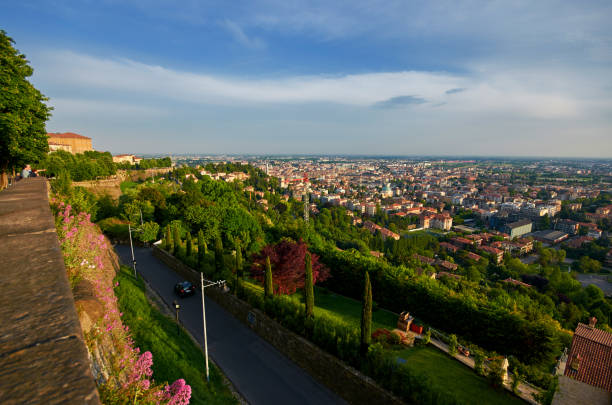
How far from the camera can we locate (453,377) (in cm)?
964

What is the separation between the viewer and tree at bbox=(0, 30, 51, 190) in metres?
10.1

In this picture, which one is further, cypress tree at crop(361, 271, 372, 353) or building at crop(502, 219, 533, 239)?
building at crop(502, 219, 533, 239)

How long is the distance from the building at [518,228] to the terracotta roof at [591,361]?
88.1 metres

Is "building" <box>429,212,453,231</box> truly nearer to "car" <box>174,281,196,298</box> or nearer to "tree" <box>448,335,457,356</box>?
"tree" <box>448,335,457,356</box>

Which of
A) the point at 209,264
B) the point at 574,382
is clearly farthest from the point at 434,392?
the point at 209,264

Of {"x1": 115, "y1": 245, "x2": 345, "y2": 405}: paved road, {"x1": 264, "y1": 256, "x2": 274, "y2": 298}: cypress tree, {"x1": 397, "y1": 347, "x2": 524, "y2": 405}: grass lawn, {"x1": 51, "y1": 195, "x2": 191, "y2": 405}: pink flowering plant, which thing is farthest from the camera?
{"x1": 264, "y1": 256, "x2": 274, "y2": 298}: cypress tree

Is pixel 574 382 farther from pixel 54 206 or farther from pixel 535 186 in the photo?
pixel 535 186

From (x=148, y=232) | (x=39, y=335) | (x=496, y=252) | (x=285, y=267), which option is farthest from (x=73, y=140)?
(x=496, y=252)

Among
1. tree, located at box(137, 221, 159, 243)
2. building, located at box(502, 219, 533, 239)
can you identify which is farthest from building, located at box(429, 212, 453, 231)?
tree, located at box(137, 221, 159, 243)

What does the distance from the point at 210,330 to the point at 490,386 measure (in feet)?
36.3

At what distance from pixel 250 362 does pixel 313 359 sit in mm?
2562

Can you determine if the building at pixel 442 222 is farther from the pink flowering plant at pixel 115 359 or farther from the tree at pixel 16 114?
the pink flowering plant at pixel 115 359

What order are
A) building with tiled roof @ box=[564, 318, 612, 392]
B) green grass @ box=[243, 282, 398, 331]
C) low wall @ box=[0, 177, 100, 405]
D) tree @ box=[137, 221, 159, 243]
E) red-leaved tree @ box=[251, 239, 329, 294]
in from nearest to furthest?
1. low wall @ box=[0, 177, 100, 405]
2. building with tiled roof @ box=[564, 318, 612, 392]
3. green grass @ box=[243, 282, 398, 331]
4. red-leaved tree @ box=[251, 239, 329, 294]
5. tree @ box=[137, 221, 159, 243]

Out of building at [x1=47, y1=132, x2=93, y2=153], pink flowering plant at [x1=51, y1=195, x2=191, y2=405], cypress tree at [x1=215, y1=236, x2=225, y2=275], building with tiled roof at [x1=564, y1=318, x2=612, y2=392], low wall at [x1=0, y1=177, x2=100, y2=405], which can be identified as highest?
building at [x1=47, y1=132, x2=93, y2=153]
